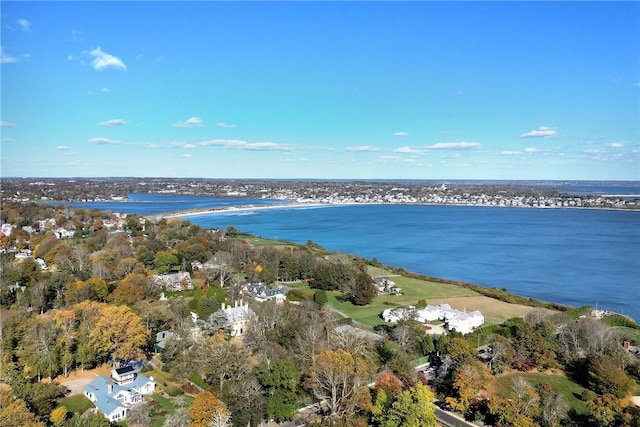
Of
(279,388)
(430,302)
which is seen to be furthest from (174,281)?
(279,388)

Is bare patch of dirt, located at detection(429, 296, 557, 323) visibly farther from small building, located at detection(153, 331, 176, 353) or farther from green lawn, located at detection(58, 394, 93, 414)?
green lawn, located at detection(58, 394, 93, 414)

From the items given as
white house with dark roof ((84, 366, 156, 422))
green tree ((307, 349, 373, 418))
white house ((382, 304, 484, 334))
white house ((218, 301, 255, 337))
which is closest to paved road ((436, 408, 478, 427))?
green tree ((307, 349, 373, 418))

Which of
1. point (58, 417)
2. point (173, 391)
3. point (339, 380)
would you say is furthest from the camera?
point (173, 391)

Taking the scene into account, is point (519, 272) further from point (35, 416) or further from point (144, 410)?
point (35, 416)

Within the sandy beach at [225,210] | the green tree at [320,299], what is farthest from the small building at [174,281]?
the sandy beach at [225,210]

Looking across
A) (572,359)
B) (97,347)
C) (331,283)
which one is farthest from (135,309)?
(572,359)

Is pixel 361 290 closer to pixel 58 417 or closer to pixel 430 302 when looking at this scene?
pixel 430 302

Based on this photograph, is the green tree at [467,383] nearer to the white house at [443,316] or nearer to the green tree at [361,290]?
the white house at [443,316]
